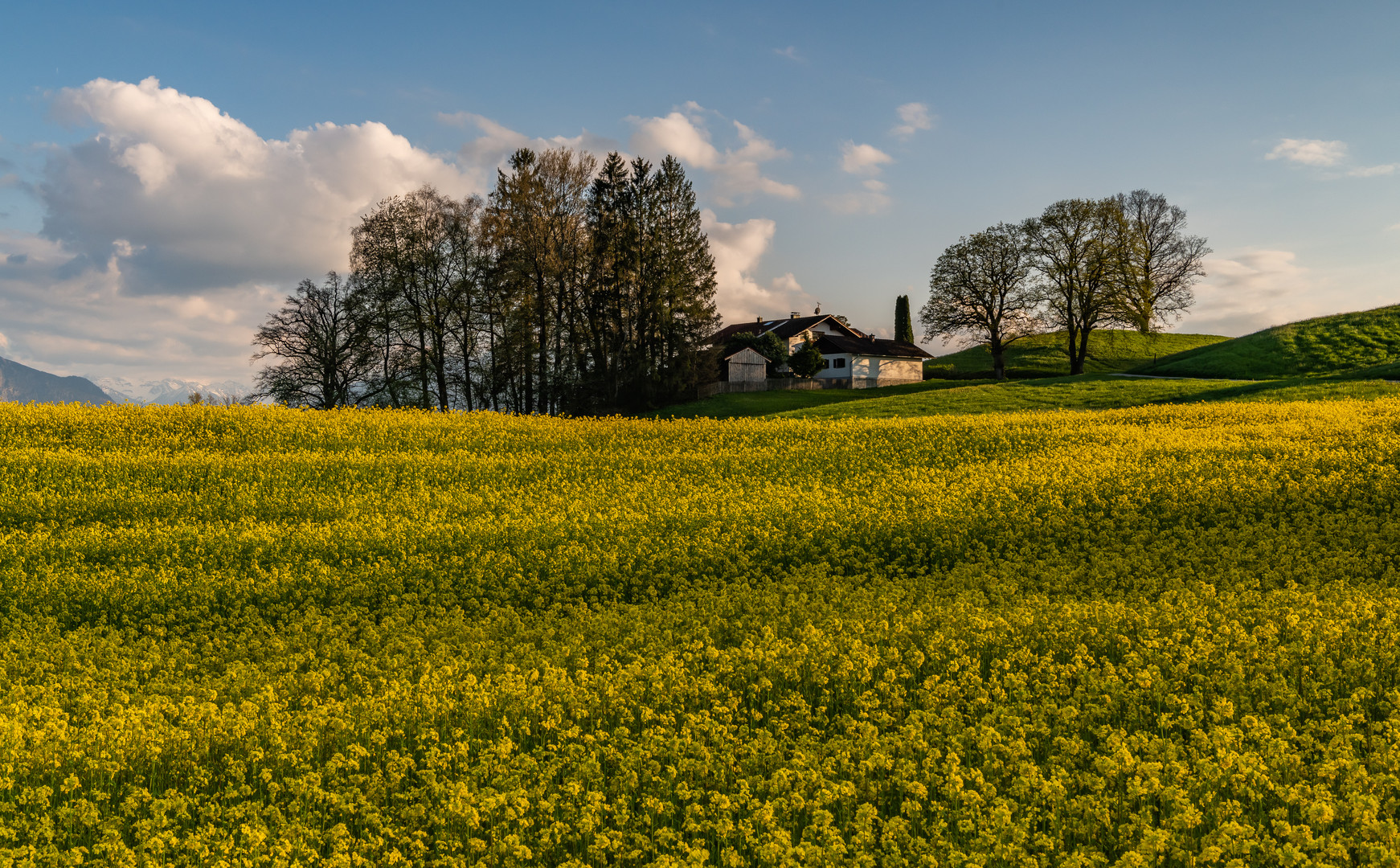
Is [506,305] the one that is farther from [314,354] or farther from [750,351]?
[750,351]

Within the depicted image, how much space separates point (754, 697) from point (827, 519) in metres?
7.06

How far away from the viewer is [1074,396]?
39938mm

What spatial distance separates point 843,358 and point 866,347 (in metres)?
3.23

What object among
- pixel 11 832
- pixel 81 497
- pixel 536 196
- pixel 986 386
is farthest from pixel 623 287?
pixel 11 832

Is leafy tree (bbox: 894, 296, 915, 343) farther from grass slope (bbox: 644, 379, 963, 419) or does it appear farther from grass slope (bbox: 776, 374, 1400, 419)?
grass slope (bbox: 776, 374, 1400, 419)

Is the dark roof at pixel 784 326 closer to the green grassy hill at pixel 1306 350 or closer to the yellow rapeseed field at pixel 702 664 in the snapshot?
the green grassy hill at pixel 1306 350

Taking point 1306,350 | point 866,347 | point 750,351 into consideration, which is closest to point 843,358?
point 866,347

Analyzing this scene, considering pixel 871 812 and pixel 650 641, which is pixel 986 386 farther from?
pixel 871 812

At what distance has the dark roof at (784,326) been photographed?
86.2 m

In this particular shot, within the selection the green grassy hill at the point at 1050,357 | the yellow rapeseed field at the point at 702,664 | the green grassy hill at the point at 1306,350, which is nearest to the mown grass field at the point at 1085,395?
the green grassy hill at the point at 1306,350

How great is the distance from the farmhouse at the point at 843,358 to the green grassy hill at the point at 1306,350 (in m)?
24.9

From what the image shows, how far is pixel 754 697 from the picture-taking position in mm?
7406

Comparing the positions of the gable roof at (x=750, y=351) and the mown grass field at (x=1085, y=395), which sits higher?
the gable roof at (x=750, y=351)

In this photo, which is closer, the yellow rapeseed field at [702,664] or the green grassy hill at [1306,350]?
the yellow rapeseed field at [702,664]
